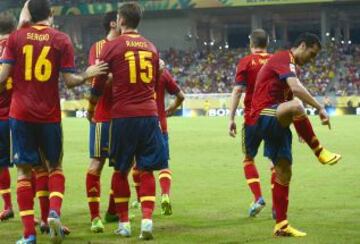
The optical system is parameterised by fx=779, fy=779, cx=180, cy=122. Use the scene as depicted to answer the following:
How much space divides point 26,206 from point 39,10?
195cm

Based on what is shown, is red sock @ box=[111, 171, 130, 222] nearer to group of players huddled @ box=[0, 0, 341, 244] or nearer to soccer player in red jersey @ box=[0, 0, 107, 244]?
group of players huddled @ box=[0, 0, 341, 244]

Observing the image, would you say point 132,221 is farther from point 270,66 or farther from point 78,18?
point 78,18

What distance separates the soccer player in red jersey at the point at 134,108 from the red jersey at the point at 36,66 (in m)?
0.50

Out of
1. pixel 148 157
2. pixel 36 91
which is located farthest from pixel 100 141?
pixel 36 91

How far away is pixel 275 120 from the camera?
8297 millimetres

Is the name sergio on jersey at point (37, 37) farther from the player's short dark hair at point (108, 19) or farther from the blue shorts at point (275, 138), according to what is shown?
the blue shorts at point (275, 138)

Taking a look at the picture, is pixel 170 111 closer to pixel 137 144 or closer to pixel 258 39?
pixel 258 39

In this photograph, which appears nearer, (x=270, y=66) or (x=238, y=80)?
(x=270, y=66)

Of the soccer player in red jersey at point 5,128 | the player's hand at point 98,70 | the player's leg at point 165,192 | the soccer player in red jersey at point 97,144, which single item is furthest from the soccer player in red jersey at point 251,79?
the soccer player in red jersey at point 5,128

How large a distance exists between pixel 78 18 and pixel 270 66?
60.8 meters

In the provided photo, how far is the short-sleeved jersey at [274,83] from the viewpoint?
26.7 feet

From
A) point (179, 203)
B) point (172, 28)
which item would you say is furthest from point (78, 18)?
point (179, 203)

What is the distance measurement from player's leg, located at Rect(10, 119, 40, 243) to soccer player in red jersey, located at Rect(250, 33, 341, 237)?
2.44 m

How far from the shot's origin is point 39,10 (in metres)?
7.78
